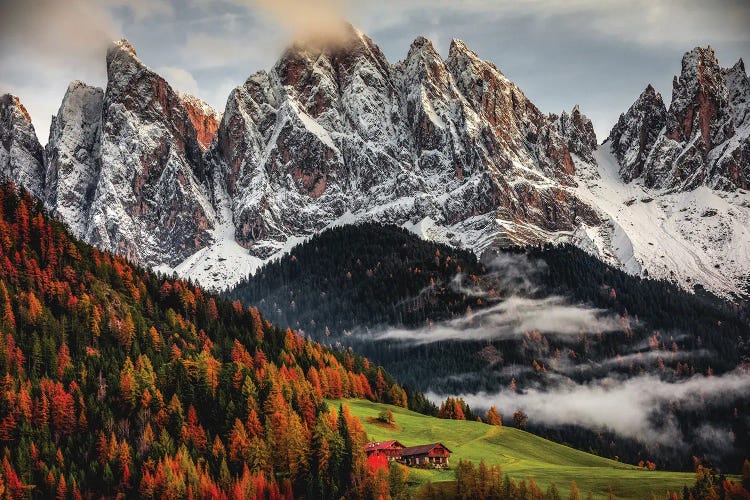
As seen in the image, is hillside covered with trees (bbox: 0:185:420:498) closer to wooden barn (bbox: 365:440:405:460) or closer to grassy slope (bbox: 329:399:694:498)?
wooden barn (bbox: 365:440:405:460)

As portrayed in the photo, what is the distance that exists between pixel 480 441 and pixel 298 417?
42.1 meters

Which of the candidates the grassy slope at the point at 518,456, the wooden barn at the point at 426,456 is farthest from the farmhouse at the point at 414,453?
the grassy slope at the point at 518,456

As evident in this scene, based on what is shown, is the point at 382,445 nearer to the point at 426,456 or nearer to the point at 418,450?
the point at 418,450

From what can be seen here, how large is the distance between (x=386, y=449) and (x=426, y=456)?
265 inches

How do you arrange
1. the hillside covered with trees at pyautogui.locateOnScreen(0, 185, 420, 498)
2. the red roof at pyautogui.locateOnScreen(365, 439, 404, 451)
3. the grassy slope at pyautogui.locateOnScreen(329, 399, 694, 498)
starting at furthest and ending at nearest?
the red roof at pyautogui.locateOnScreen(365, 439, 404, 451) → the grassy slope at pyautogui.locateOnScreen(329, 399, 694, 498) → the hillside covered with trees at pyautogui.locateOnScreen(0, 185, 420, 498)

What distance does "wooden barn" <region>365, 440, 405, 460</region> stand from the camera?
133 m

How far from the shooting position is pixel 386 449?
13475cm

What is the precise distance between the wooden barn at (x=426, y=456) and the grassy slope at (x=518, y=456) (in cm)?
353

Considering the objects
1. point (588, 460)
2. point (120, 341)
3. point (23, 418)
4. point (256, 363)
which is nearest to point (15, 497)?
point (23, 418)

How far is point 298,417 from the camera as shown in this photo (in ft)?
456

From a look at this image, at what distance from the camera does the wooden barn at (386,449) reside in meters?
133

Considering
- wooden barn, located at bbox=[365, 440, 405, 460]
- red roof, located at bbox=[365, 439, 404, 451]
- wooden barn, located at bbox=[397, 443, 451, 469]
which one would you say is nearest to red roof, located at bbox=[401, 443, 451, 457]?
wooden barn, located at bbox=[397, 443, 451, 469]

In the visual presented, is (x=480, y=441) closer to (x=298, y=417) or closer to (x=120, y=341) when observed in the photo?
(x=298, y=417)

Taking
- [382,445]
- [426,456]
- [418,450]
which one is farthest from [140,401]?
[426,456]
